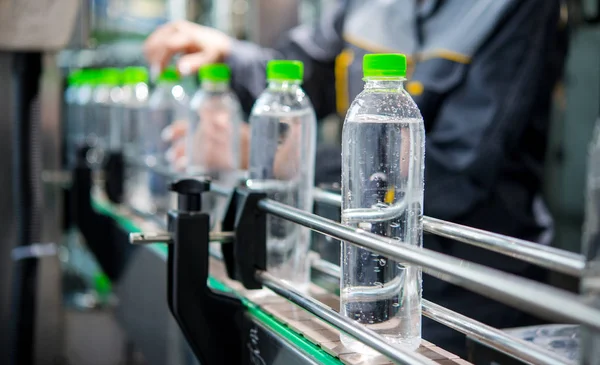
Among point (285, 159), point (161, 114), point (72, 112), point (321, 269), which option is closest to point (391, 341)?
point (321, 269)

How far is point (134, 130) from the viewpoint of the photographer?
247 cm

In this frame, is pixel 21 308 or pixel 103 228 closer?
pixel 21 308

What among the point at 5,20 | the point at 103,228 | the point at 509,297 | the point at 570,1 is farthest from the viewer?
the point at 570,1

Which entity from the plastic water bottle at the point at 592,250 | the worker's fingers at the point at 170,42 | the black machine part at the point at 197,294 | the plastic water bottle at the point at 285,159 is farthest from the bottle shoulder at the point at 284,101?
the plastic water bottle at the point at 592,250

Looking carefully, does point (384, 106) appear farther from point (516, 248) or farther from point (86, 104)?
point (86, 104)

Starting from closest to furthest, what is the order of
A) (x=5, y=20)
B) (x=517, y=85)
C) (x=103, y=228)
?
(x=517, y=85)
(x=5, y=20)
(x=103, y=228)

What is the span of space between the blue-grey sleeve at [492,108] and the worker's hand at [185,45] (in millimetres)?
564

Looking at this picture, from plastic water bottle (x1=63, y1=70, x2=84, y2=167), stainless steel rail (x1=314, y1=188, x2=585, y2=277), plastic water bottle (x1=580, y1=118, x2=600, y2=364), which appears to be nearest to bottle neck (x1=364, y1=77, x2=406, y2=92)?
stainless steel rail (x1=314, y1=188, x2=585, y2=277)

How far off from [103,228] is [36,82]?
1.59ft

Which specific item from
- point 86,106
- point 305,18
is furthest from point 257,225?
point 305,18

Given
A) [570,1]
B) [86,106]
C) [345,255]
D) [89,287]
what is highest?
[570,1]

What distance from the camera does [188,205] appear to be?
95cm

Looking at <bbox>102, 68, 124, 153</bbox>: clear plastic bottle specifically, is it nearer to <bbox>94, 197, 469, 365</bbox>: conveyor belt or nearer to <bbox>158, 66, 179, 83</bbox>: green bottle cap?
<bbox>158, 66, 179, 83</bbox>: green bottle cap

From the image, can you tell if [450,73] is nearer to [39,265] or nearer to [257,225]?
[257,225]
